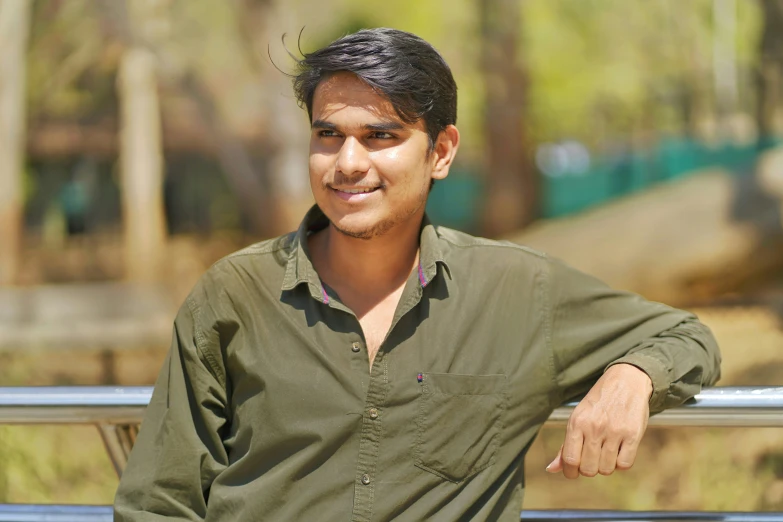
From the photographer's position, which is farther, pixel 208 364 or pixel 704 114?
pixel 704 114

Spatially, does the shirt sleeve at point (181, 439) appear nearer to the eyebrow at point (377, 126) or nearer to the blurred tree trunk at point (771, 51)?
the eyebrow at point (377, 126)

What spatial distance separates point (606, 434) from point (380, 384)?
455mm

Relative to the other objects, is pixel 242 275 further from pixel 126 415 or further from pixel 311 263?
pixel 126 415

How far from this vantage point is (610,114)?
4138 centimetres

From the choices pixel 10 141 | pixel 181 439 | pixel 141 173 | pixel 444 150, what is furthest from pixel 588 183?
pixel 181 439

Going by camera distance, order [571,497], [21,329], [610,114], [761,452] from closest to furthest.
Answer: [761,452], [571,497], [21,329], [610,114]

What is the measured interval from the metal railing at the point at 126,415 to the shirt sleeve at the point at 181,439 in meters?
0.09

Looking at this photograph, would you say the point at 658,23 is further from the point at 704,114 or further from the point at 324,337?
the point at 324,337

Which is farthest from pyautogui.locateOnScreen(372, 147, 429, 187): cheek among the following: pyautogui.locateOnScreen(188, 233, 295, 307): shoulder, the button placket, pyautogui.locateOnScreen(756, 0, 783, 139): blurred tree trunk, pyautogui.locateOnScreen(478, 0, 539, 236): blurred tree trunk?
pyautogui.locateOnScreen(478, 0, 539, 236): blurred tree trunk

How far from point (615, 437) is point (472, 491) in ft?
1.02

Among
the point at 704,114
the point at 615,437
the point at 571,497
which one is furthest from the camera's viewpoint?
→ the point at 704,114

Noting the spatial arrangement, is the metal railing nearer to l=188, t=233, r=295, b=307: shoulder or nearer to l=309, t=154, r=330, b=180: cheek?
l=188, t=233, r=295, b=307: shoulder

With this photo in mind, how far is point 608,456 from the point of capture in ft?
5.95

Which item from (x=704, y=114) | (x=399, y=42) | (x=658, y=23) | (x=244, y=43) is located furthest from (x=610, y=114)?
(x=399, y=42)
